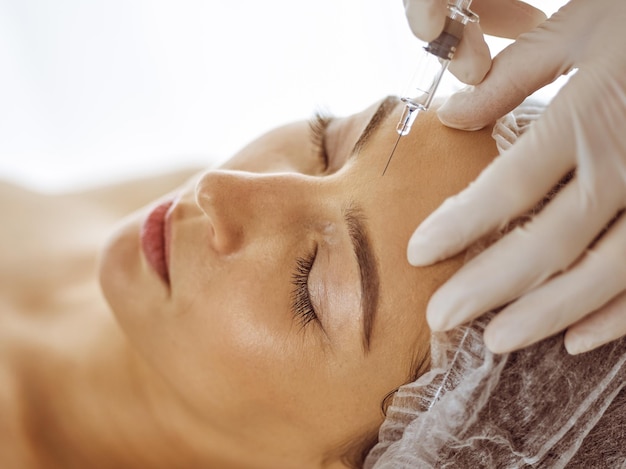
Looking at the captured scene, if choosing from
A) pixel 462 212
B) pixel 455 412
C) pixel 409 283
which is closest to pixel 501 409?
pixel 455 412

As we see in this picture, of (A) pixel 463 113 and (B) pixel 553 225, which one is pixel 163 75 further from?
(B) pixel 553 225

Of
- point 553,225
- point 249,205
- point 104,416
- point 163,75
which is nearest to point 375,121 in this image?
point 249,205

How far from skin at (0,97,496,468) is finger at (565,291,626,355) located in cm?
24

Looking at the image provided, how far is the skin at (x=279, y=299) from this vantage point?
1.02 meters

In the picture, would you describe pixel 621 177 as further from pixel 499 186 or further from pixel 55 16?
pixel 55 16

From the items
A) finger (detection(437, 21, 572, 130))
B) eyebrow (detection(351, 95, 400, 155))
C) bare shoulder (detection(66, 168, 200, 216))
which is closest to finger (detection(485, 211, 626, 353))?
finger (detection(437, 21, 572, 130))

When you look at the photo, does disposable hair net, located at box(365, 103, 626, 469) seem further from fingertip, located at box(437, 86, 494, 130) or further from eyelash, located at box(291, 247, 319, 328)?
eyelash, located at box(291, 247, 319, 328)

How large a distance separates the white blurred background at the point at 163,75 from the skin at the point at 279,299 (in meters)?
0.96

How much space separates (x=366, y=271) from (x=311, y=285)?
112mm

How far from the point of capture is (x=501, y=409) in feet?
A: 3.34

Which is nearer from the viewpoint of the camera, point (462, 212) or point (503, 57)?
point (462, 212)

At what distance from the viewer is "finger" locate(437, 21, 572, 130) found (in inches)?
39.7

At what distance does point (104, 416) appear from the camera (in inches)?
55.3

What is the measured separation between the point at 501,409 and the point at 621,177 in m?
0.43
